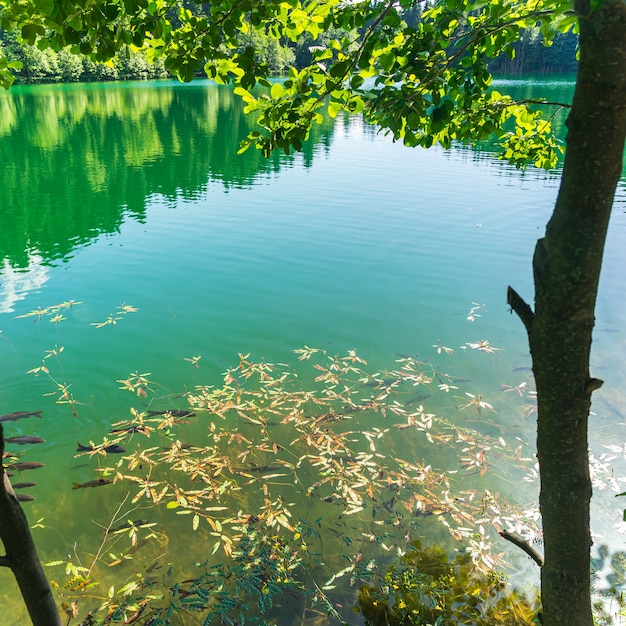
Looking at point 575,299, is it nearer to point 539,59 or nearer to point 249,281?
point 249,281

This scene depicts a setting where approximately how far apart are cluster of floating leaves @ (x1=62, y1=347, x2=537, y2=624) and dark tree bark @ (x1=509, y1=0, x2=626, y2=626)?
10.3 ft

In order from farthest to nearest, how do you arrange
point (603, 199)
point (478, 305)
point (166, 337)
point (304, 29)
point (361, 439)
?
point (478, 305) → point (166, 337) → point (361, 439) → point (304, 29) → point (603, 199)

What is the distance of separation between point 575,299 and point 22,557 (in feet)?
9.56

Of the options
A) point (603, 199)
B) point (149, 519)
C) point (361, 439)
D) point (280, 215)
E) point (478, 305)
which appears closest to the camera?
point (603, 199)

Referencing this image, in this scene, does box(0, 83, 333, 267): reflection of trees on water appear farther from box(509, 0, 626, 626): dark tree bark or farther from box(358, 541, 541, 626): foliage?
box(509, 0, 626, 626): dark tree bark

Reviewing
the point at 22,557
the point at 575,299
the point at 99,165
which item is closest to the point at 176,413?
the point at 22,557

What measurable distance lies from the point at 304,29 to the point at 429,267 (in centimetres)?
1206

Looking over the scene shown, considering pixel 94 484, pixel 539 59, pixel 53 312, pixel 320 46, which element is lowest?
pixel 94 484

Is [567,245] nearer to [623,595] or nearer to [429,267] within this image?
[623,595]

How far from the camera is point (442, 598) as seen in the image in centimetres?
486

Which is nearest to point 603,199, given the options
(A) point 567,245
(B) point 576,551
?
(A) point 567,245

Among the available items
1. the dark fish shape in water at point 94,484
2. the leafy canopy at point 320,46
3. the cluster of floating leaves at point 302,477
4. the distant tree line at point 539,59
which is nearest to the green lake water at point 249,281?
the dark fish shape in water at point 94,484

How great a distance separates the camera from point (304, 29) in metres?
3.54

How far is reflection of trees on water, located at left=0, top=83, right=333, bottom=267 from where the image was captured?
18938mm
